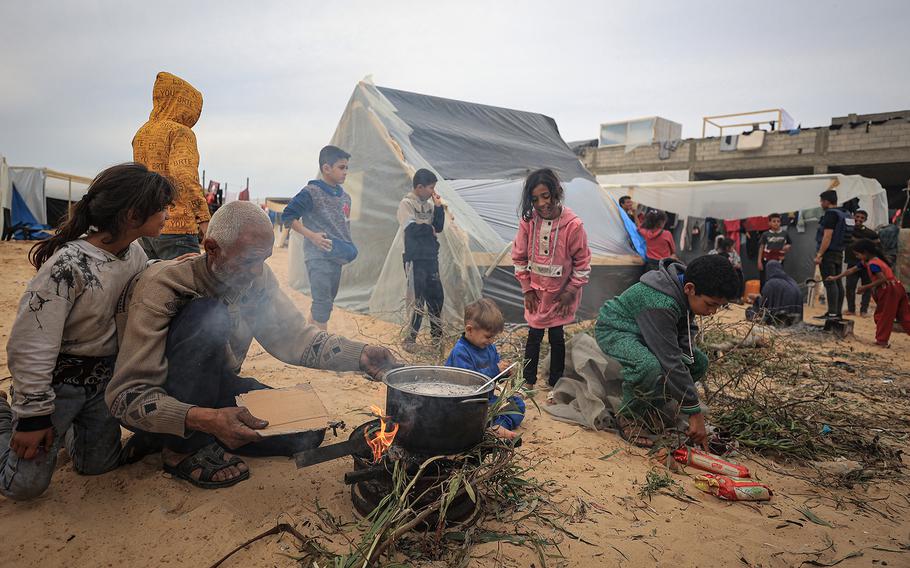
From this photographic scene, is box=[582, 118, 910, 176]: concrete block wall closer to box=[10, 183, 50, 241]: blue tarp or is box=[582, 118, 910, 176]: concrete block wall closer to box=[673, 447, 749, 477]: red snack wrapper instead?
box=[673, 447, 749, 477]: red snack wrapper

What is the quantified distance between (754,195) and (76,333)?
1130 cm

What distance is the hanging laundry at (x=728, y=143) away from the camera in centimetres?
1869

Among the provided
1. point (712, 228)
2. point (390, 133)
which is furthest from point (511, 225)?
point (712, 228)

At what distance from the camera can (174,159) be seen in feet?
9.53

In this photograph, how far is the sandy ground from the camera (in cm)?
158

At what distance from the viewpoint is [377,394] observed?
3.22 meters

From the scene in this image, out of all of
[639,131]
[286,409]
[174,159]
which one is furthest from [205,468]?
[639,131]

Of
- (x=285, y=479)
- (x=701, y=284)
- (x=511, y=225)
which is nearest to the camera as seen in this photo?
(x=285, y=479)

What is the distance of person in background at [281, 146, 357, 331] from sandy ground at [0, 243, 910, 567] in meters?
2.00

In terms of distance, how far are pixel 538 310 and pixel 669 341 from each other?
112 cm

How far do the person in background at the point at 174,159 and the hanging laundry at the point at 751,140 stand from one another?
20.2m

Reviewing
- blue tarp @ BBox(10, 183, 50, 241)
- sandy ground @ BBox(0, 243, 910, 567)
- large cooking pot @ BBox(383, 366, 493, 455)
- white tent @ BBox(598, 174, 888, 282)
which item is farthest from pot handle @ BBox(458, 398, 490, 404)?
blue tarp @ BBox(10, 183, 50, 241)

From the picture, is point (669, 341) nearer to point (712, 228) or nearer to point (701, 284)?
point (701, 284)

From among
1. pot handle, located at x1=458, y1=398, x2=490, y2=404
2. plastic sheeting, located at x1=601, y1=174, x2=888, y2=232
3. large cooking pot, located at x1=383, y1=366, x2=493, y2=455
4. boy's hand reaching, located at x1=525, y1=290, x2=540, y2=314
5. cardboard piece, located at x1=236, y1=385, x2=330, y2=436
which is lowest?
cardboard piece, located at x1=236, y1=385, x2=330, y2=436
